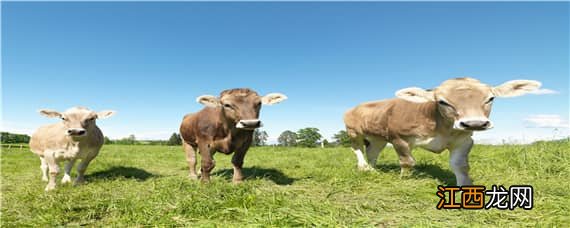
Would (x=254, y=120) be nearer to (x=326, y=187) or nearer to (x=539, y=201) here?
(x=326, y=187)

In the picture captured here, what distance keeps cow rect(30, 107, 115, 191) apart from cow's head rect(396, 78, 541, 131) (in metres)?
6.69

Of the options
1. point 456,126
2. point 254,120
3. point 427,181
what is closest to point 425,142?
point 427,181

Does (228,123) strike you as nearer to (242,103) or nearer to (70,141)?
(242,103)

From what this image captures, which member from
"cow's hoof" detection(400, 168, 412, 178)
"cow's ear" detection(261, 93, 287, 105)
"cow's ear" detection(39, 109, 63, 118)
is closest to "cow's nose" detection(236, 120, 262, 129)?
"cow's ear" detection(261, 93, 287, 105)

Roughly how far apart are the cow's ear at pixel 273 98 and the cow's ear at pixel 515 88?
12.3 feet

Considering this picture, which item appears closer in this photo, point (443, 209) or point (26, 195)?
point (443, 209)

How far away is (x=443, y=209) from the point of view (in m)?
4.11

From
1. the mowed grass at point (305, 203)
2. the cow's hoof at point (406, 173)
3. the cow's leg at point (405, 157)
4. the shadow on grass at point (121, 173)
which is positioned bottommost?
the shadow on grass at point (121, 173)

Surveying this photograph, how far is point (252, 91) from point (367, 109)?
3748 mm

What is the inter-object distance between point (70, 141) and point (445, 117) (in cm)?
772

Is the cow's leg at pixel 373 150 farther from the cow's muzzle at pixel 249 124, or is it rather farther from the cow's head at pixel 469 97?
the cow's muzzle at pixel 249 124

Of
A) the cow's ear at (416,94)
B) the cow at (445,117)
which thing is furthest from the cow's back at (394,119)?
the cow's ear at (416,94)

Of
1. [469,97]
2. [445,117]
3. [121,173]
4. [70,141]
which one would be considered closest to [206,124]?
[70,141]

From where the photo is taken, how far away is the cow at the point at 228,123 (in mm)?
5926
